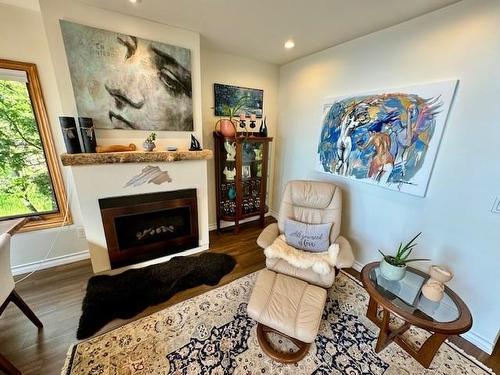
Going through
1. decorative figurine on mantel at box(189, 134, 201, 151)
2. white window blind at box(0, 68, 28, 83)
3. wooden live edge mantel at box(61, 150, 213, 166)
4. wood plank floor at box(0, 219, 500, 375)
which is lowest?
wood plank floor at box(0, 219, 500, 375)

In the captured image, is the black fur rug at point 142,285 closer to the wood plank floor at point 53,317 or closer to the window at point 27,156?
the wood plank floor at point 53,317

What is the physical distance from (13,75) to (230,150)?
7.07 ft

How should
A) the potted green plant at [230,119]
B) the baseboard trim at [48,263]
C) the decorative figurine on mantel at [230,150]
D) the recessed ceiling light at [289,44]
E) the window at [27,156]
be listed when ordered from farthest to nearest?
the decorative figurine on mantel at [230,150] → the potted green plant at [230,119] → the recessed ceiling light at [289,44] → the baseboard trim at [48,263] → the window at [27,156]

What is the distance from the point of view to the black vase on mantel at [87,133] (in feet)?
5.85

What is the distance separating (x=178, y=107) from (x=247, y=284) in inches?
80.5

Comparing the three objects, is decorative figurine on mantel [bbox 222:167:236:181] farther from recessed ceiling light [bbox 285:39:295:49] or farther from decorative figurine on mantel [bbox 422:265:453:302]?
decorative figurine on mantel [bbox 422:265:453:302]

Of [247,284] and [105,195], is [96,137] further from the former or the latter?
[247,284]

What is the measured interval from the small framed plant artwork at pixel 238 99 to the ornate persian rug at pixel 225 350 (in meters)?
2.42

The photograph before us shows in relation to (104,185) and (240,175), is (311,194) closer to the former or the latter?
(240,175)

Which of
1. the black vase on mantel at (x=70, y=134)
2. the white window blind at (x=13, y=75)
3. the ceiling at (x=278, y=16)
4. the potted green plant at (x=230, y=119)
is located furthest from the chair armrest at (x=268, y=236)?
the white window blind at (x=13, y=75)

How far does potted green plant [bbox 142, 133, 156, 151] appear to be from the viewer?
2.07 meters

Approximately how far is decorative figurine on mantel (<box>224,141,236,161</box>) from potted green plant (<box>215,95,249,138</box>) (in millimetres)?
123

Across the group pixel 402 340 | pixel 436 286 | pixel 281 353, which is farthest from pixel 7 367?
pixel 436 286

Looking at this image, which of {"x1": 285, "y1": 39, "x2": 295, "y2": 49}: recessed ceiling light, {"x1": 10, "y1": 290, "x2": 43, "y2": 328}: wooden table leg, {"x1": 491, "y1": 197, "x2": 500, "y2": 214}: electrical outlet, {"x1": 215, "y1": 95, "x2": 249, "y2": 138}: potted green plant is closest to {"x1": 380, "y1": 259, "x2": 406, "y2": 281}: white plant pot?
{"x1": 491, "y1": 197, "x2": 500, "y2": 214}: electrical outlet
